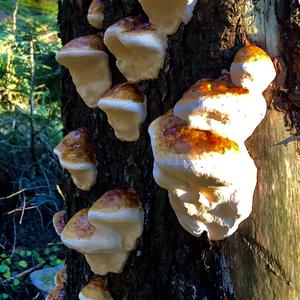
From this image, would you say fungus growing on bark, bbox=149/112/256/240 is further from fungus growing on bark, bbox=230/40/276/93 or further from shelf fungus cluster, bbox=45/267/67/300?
shelf fungus cluster, bbox=45/267/67/300

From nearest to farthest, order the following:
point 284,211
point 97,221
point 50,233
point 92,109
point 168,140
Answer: point 168,140 → point 284,211 → point 97,221 → point 92,109 → point 50,233

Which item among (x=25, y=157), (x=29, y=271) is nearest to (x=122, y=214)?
(x=29, y=271)

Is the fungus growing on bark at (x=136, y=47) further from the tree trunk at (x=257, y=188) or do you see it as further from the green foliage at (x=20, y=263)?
the green foliage at (x=20, y=263)

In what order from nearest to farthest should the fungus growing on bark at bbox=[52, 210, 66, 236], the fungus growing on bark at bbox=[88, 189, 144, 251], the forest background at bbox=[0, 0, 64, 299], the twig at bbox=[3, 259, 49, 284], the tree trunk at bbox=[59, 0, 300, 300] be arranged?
the tree trunk at bbox=[59, 0, 300, 300]
the fungus growing on bark at bbox=[88, 189, 144, 251]
the fungus growing on bark at bbox=[52, 210, 66, 236]
the twig at bbox=[3, 259, 49, 284]
the forest background at bbox=[0, 0, 64, 299]

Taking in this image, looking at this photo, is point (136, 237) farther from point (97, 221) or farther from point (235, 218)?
point (235, 218)

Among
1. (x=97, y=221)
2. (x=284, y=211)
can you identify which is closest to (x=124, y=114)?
(x=97, y=221)

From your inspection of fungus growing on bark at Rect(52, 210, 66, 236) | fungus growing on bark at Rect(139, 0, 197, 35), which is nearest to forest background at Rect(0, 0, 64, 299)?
fungus growing on bark at Rect(52, 210, 66, 236)

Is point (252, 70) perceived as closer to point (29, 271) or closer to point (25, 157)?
point (29, 271)
